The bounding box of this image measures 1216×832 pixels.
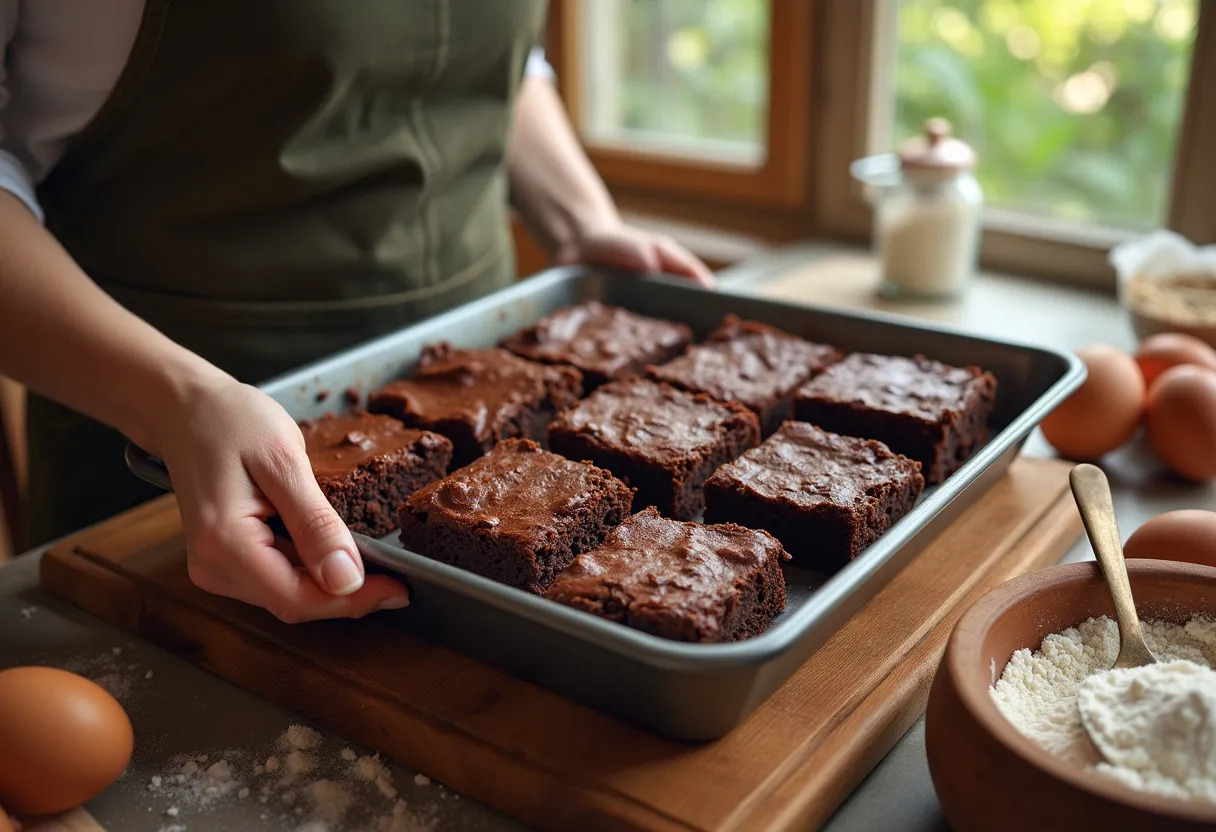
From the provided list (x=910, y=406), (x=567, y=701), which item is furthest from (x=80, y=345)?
(x=910, y=406)

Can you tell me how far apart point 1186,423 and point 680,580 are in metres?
1.05

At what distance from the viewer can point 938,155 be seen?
2.64 meters

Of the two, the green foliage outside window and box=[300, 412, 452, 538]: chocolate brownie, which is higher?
the green foliage outside window

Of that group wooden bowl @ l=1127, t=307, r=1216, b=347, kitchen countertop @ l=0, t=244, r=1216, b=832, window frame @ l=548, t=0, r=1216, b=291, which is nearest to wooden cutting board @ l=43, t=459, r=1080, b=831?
kitchen countertop @ l=0, t=244, r=1216, b=832

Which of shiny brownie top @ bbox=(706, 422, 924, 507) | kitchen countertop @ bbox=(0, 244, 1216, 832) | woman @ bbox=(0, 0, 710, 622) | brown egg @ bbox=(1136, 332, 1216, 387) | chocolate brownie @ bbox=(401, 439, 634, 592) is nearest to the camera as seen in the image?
kitchen countertop @ bbox=(0, 244, 1216, 832)

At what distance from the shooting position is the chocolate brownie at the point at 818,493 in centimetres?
153

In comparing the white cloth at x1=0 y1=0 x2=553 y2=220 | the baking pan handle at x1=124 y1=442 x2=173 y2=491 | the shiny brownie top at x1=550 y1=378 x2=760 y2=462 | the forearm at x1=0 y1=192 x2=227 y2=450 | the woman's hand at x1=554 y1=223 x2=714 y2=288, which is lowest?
the shiny brownie top at x1=550 y1=378 x2=760 y2=462

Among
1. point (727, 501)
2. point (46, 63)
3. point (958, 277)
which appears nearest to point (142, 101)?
point (46, 63)

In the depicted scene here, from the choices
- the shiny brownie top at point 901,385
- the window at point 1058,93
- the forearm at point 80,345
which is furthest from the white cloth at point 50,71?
the window at point 1058,93

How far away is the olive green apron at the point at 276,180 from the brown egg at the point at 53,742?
2.99ft

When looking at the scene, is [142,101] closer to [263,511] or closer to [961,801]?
[263,511]

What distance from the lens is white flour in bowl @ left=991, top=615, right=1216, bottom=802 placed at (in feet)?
3.36

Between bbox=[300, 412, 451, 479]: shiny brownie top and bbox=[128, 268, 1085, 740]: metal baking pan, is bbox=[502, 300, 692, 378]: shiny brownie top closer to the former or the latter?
bbox=[128, 268, 1085, 740]: metal baking pan

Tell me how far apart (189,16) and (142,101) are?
169mm
